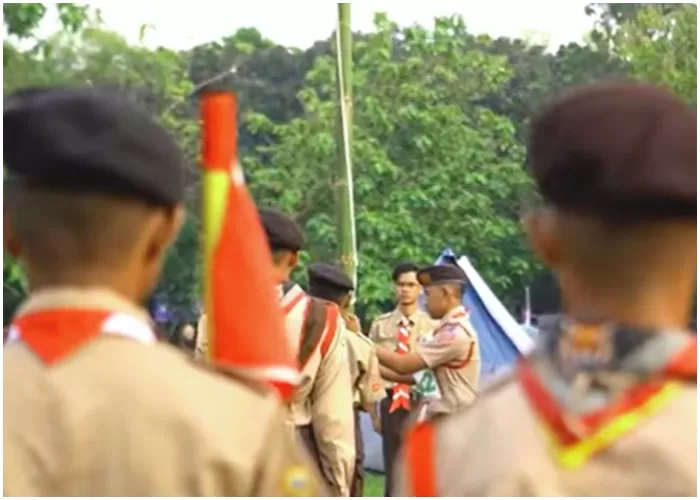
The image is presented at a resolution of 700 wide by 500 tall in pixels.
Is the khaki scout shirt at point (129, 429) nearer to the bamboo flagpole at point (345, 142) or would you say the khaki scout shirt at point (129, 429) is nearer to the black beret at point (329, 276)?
the black beret at point (329, 276)

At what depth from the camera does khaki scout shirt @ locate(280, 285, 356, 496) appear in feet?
22.3

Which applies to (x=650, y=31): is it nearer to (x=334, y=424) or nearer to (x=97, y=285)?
(x=334, y=424)

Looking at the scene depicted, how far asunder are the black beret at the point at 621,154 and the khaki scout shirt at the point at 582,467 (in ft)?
0.84

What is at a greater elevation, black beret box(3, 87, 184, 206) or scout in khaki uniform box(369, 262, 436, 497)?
black beret box(3, 87, 184, 206)

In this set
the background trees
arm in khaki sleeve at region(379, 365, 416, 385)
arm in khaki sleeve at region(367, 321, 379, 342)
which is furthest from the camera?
the background trees

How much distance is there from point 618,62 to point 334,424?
2245 cm

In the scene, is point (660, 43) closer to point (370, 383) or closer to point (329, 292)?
point (329, 292)

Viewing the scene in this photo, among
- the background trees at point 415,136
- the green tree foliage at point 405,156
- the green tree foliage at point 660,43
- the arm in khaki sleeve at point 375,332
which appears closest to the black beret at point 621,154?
the arm in khaki sleeve at point 375,332

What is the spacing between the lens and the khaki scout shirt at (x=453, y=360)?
9.67 meters

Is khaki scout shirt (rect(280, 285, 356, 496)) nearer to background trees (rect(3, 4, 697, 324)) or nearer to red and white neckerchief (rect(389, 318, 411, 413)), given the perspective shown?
red and white neckerchief (rect(389, 318, 411, 413))

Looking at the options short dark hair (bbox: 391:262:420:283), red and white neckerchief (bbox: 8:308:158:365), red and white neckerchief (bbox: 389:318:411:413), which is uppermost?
red and white neckerchief (bbox: 8:308:158:365)

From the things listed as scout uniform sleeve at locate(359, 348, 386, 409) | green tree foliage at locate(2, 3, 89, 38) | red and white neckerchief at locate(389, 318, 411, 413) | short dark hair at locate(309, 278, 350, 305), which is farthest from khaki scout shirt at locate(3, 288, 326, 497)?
green tree foliage at locate(2, 3, 89, 38)

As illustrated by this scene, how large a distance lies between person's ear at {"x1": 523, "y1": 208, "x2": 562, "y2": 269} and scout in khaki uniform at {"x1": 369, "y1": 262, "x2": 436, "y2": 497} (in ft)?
26.8

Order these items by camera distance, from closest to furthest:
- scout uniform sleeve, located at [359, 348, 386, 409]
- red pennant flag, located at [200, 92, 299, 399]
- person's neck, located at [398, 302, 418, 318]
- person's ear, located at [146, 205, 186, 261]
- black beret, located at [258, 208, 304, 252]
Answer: person's ear, located at [146, 205, 186, 261]
red pennant flag, located at [200, 92, 299, 399]
black beret, located at [258, 208, 304, 252]
scout uniform sleeve, located at [359, 348, 386, 409]
person's neck, located at [398, 302, 418, 318]
